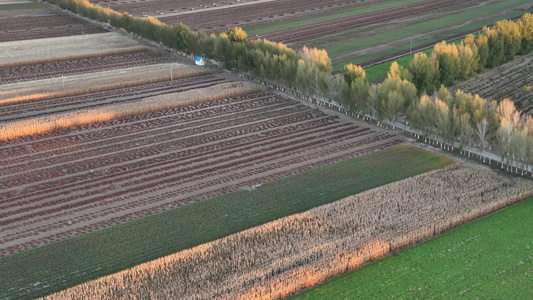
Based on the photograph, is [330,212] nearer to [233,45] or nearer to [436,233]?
[436,233]

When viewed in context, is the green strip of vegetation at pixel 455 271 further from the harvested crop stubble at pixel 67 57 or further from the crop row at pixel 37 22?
the crop row at pixel 37 22

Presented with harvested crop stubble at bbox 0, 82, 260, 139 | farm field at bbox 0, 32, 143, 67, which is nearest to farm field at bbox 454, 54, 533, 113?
harvested crop stubble at bbox 0, 82, 260, 139

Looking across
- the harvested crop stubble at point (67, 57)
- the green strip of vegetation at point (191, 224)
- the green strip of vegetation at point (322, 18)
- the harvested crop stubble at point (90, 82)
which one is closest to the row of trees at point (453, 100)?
the green strip of vegetation at point (191, 224)

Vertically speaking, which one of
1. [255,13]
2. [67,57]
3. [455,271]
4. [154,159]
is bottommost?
[455,271]

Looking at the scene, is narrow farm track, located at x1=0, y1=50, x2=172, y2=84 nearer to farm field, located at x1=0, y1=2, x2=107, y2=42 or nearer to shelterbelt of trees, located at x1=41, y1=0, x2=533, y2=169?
shelterbelt of trees, located at x1=41, y1=0, x2=533, y2=169

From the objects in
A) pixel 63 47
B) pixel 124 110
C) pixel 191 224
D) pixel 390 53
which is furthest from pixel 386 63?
pixel 63 47

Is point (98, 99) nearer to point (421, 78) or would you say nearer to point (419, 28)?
point (421, 78)

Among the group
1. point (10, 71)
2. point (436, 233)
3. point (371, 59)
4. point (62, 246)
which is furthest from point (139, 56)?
point (436, 233)
